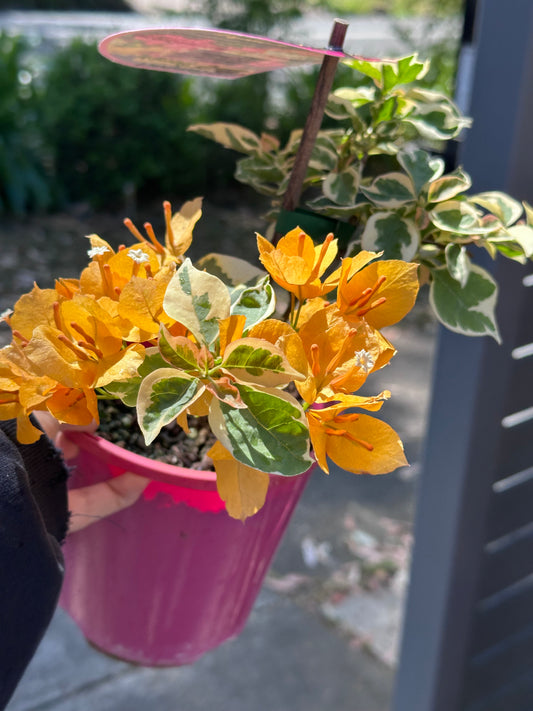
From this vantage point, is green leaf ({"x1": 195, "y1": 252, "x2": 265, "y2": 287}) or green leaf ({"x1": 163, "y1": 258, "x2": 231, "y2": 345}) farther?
green leaf ({"x1": 195, "y1": 252, "x2": 265, "y2": 287})

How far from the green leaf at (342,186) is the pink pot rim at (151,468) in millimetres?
277

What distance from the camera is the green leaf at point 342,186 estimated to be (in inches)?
26.9

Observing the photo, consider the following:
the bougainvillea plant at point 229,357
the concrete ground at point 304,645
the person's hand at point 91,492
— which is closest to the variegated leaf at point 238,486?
the bougainvillea plant at point 229,357

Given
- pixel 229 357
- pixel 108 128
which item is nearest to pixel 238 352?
pixel 229 357

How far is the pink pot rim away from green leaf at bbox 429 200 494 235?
11.6 inches

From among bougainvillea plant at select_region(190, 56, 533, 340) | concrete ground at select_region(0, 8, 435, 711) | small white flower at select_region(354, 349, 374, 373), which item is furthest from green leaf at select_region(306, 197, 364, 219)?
concrete ground at select_region(0, 8, 435, 711)

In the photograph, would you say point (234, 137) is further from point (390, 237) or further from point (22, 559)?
point (22, 559)

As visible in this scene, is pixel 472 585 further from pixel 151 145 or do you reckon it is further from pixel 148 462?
pixel 151 145

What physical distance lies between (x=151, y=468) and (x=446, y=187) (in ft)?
1.19

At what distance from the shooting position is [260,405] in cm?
48

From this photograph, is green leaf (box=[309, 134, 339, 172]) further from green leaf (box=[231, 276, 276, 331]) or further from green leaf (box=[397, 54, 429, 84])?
green leaf (box=[231, 276, 276, 331])

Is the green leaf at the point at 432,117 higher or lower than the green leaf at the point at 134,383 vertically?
higher

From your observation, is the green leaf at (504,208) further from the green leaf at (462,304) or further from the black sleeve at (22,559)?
the black sleeve at (22,559)

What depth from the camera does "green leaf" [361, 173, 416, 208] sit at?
26.5 inches
